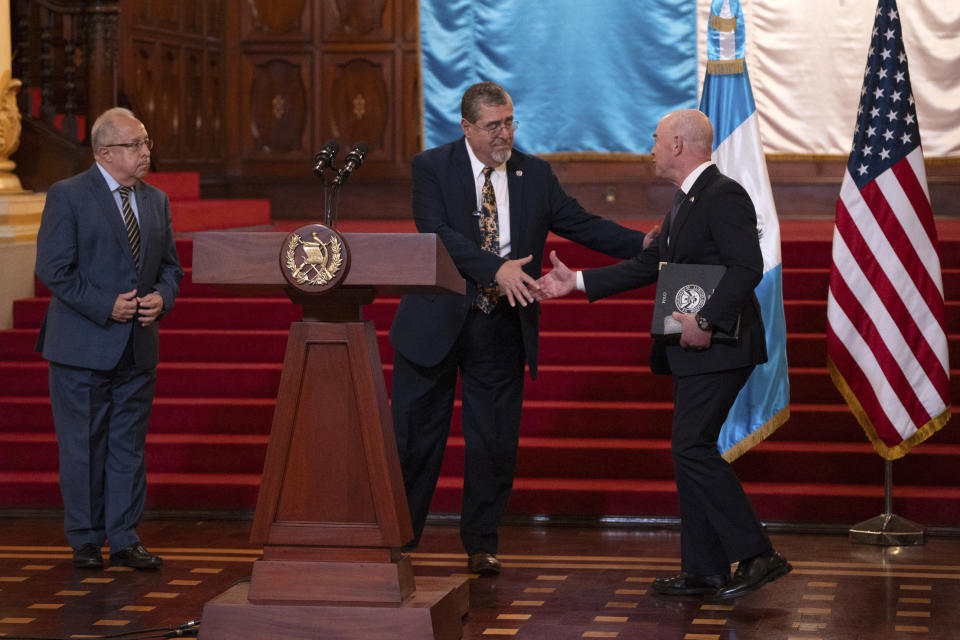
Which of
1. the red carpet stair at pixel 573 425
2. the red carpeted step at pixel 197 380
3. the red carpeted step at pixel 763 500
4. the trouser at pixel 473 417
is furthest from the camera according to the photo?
the red carpeted step at pixel 197 380

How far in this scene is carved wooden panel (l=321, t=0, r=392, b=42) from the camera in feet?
37.1

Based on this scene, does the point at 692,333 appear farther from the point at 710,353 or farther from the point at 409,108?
the point at 409,108

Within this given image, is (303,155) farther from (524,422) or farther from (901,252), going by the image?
(901,252)

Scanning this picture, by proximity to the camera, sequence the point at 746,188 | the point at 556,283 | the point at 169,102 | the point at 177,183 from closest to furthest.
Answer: the point at 556,283
the point at 746,188
the point at 177,183
the point at 169,102

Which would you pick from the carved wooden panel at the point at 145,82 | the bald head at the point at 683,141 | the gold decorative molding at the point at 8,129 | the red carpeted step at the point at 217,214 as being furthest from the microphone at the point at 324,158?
the carved wooden panel at the point at 145,82

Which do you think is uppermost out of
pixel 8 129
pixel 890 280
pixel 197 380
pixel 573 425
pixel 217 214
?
pixel 8 129

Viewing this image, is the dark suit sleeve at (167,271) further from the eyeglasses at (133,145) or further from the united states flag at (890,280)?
the united states flag at (890,280)

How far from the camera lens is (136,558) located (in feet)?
17.4

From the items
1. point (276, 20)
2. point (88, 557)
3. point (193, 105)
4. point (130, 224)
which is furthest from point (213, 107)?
point (88, 557)

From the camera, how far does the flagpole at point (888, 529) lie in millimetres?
5797

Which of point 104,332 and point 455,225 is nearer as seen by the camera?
point 455,225

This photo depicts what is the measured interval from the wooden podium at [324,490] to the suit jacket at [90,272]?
1.45m

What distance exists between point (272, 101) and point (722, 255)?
24.2ft

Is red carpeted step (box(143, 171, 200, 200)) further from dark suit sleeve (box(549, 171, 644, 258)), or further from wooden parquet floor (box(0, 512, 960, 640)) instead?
dark suit sleeve (box(549, 171, 644, 258))
